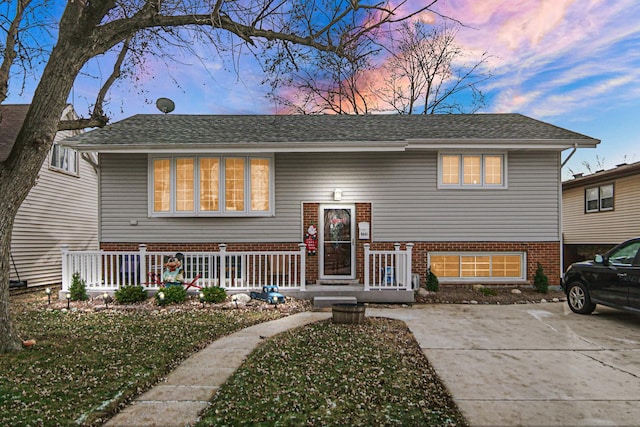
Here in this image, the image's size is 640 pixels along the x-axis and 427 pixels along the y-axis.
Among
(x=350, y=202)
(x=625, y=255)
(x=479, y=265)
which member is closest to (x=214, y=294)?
(x=350, y=202)

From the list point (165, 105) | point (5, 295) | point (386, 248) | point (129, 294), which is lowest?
point (129, 294)

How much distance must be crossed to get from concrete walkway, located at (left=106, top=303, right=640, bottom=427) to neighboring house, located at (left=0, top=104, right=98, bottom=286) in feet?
27.1

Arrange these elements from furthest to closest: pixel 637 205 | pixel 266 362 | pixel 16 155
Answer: pixel 637 205 < pixel 16 155 < pixel 266 362

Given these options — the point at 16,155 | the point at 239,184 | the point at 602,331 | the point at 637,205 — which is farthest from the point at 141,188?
the point at 637,205

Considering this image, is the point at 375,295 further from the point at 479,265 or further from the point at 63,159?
the point at 63,159

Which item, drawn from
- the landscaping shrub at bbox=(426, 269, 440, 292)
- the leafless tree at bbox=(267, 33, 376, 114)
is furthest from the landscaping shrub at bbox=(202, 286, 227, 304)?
the landscaping shrub at bbox=(426, 269, 440, 292)

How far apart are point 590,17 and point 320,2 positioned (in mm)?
9478

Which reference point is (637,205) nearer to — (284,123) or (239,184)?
(284,123)

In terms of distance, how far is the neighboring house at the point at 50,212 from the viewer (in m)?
11.4

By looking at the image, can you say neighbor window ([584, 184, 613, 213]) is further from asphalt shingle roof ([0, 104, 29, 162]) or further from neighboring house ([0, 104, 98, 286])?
asphalt shingle roof ([0, 104, 29, 162])

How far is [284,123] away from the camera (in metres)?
11.1

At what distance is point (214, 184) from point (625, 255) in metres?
8.60

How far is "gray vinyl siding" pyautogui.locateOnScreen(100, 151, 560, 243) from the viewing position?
32.4 feet

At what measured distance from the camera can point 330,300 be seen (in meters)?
8.20
